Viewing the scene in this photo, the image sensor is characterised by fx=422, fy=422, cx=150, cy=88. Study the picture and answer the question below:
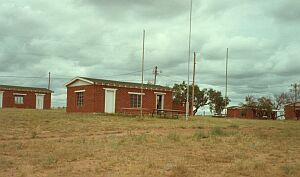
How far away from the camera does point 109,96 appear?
35781 millimetres

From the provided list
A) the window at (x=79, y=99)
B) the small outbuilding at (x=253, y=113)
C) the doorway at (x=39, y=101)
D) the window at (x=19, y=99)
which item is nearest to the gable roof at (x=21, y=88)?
the doorway at (x=39, y=101)

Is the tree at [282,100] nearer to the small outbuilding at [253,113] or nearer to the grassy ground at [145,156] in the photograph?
the small outbuilding at [253,113]

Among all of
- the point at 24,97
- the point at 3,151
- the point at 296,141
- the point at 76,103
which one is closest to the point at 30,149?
the point at 3,151

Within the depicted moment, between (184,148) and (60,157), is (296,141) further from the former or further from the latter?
(60,157)

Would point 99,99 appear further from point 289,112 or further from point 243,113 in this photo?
point 289,112

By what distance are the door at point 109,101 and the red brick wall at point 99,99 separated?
0.34 meters

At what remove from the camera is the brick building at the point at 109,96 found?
35.0 metres

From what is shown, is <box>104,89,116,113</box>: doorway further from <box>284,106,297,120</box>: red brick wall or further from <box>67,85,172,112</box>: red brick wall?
<box>284,106,297,120</box>: red brick wall

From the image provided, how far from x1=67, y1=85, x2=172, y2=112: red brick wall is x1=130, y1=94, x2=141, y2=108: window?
1.56 ft

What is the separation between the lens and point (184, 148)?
1330 cm

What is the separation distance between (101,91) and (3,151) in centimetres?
2251

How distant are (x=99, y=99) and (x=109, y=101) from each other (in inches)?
45.0

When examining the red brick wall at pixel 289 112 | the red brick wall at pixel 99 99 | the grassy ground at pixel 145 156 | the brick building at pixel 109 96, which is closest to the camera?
the grassy ground at pixel 145 156

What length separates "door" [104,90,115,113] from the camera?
35.6 metres
